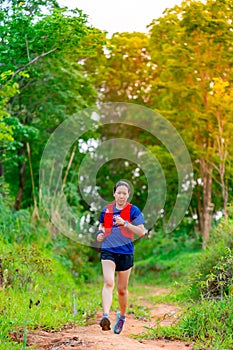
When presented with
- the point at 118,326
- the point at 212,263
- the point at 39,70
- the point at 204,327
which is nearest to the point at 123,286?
the point at 118,326

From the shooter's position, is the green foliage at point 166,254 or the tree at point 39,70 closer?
the tree at point 39,70

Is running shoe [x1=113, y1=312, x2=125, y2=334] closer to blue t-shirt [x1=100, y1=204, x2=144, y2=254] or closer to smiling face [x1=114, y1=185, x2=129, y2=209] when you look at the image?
blue t-shirt [x1=100, y1=204, x2=144, y2=254]

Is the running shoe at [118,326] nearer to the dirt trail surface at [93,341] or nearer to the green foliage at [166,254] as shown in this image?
the dirt trail surface at [93,341]

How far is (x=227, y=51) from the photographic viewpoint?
57.1ft

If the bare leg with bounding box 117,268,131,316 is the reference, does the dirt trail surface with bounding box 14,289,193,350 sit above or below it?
below

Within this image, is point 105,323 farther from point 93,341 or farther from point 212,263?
point 212,263

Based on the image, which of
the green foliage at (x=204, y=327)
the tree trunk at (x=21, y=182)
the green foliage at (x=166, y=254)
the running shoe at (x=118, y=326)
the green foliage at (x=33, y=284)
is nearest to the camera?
the green foliage at (x=204, y=327)

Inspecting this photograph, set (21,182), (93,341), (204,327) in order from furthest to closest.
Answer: (21,182) → (204,327) → (93,341)

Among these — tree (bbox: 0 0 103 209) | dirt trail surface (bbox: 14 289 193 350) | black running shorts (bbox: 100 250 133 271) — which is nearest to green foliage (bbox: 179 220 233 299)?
dirt trail surface (bbox: 14 289 193 350)

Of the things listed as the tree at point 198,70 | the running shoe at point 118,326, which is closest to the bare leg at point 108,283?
the running shoe at point 118,326

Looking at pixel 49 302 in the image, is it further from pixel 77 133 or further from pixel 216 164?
pixel 216 164

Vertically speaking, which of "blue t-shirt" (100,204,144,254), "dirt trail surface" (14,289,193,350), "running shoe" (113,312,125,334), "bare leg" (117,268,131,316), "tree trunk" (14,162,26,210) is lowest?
"dirt trail surface" (14,289,193,350)

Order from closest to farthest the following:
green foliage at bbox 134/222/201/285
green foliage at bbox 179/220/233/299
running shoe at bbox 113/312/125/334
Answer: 1. running shoe at bbox 113/312/125/334
2. green foliage at bbox 179/220/233/299
3. green foliage at bbox 134/222/201/285

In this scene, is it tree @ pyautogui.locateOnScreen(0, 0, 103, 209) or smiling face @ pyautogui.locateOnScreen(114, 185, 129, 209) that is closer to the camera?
smiling face @ pyautogui.locateOnScreen(114, 185, 129, 209)
